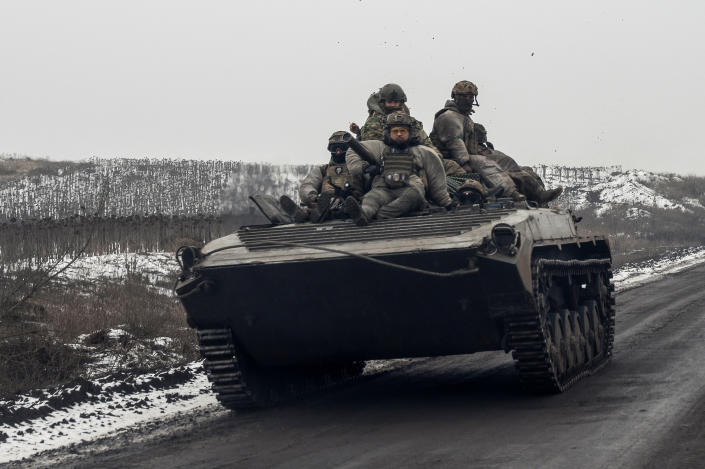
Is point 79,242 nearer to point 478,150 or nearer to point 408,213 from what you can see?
point 478,150

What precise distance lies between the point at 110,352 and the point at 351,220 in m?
3.52

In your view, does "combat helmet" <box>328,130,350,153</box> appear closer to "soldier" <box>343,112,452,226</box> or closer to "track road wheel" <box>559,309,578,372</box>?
"soldier" <box>343,112,452,226</box>

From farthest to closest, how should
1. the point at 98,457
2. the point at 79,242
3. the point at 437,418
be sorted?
the point at 79,242 < the point at 437,418 < the point at 98,457

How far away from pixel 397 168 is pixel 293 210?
101cm

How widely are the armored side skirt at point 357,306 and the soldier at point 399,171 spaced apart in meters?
1.06

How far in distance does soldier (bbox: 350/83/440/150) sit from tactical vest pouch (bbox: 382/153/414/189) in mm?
831

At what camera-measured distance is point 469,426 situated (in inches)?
307

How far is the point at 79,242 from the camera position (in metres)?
20.3

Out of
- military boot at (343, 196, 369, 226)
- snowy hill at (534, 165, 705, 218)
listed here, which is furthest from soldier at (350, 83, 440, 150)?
snowy hill at (534, 165, 705, 218)

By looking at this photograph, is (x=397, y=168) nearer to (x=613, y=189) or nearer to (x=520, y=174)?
(x=520, y=174)

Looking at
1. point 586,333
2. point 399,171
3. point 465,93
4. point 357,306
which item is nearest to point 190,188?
point 465,93

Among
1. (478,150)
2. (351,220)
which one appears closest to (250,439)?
(351,220)

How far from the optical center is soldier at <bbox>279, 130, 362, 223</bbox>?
9.72m

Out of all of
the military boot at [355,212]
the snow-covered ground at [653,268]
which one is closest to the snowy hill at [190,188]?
the military boot at [355,212]
